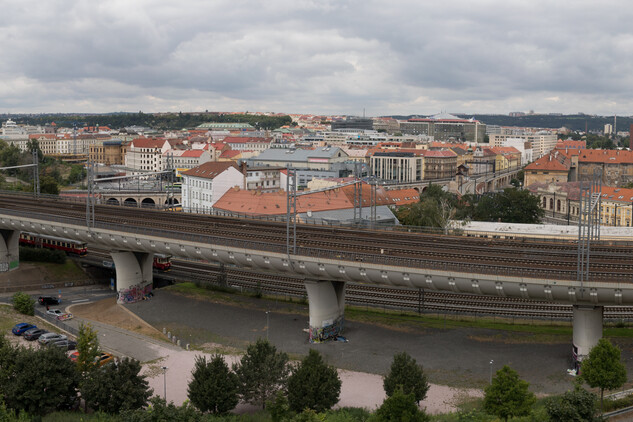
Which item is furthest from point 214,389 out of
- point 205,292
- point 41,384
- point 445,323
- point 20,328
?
point 205,292

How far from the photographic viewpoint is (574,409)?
28688mm

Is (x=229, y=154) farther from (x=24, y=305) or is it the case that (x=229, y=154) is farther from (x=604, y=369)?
(x=604, y=369)

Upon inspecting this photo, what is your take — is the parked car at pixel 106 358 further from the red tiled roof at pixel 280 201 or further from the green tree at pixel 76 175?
the green tree at pixel 76 175

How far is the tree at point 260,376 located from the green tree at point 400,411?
264 inches

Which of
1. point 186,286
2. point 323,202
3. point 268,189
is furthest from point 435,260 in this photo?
point 268,189

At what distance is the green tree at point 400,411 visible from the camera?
29.3m

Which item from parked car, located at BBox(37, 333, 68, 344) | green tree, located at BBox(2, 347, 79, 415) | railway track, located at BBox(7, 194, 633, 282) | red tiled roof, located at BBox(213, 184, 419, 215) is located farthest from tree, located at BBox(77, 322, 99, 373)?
red tiled roof, located at BBox(213, 184, 419, 215)

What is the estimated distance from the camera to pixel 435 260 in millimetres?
41375

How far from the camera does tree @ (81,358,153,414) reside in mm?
32781

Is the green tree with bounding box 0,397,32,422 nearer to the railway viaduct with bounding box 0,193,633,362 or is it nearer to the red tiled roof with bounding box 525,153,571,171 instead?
the railway viaduct with bounding box 0,193,633,362

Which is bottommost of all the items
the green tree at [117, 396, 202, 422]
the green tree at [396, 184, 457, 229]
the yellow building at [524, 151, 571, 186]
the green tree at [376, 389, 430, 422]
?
the green tree at [117, 396, 202, 422]

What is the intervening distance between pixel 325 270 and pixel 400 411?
596 inches

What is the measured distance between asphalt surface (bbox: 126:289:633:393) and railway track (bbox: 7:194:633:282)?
534cm

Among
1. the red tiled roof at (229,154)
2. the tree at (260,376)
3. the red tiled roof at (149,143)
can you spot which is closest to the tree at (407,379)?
the tree at (260,376)
